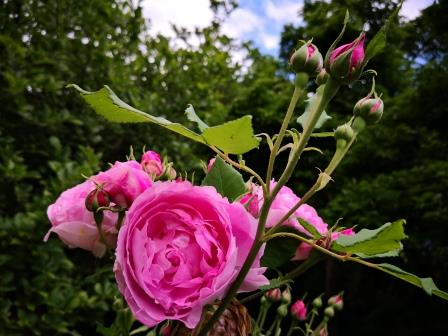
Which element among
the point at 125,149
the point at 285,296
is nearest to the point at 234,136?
the point at 285,296

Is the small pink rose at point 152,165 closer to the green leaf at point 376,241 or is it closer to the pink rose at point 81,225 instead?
the pink rose at point 81,225

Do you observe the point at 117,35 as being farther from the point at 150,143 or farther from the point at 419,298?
the point at 419,298

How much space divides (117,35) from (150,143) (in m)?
0.54

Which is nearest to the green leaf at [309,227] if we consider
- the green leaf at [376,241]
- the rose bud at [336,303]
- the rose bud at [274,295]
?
the green leaf at [376,241]

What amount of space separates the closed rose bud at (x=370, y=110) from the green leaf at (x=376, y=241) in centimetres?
9

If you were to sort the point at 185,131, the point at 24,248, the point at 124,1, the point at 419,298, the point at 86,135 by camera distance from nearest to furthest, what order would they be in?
the point at 185,131
the point at 24,248
the point at 86,135
the point at 124,1
the point at 419,298

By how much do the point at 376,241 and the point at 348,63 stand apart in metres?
0.14

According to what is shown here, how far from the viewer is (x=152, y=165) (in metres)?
0.56

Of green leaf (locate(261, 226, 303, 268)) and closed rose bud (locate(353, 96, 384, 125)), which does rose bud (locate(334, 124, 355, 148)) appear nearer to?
closed rose bud (locate(353, 96, 384, 125))

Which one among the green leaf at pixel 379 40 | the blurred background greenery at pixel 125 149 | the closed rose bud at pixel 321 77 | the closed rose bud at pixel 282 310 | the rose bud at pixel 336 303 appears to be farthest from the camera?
the blurred background greenery at pixel 125 149

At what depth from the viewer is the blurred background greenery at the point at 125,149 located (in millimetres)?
1832

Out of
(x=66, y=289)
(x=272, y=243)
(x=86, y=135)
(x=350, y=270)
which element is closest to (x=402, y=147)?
(x=350, y=270)

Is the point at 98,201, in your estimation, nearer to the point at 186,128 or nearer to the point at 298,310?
the point at 186,128

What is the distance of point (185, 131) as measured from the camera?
16.8 inches
